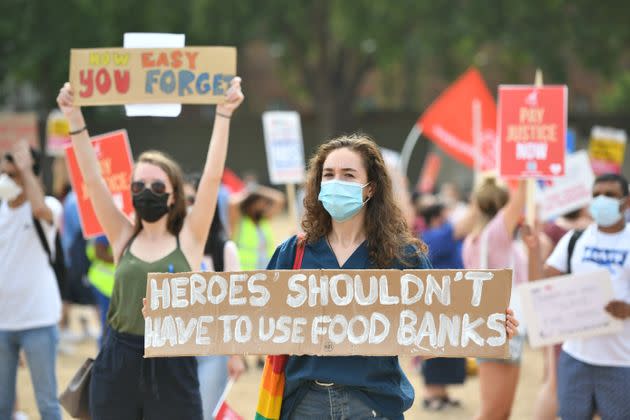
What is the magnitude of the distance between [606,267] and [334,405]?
2.50m

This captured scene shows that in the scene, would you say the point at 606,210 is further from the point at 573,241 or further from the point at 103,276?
the point at 103,276

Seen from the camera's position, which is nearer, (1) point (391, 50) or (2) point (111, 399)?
(2) point (111, 399)

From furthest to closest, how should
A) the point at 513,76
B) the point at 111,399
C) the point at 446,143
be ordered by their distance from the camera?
the point at 513,76, the point at 446,143, the point at 111,399

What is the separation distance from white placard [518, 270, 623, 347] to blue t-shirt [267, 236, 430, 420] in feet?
6.57

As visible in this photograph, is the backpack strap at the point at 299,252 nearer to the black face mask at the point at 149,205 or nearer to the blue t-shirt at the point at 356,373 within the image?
the blue t-shirt at the point at 356,373

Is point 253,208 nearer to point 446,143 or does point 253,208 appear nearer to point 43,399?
point 446,143

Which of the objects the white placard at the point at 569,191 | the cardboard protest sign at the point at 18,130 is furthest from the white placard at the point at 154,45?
the cardboard protest sign at the point at 18,130

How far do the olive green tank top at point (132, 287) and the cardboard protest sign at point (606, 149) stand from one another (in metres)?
7.15

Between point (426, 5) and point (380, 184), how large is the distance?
85.6 feet

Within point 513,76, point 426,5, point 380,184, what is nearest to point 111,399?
point 380,184

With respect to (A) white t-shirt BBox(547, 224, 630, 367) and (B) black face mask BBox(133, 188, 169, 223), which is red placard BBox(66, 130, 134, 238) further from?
(A) white t-shirt BBox(547, 224, 630, 367)

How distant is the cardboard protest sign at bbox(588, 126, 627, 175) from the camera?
35.7ft

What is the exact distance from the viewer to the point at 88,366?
4844 millimetres

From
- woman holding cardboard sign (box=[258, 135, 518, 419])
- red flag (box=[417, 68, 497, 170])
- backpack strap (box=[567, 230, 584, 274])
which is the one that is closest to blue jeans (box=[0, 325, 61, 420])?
woman holding cardboard sign (box=[258, 135, 518, 419])
